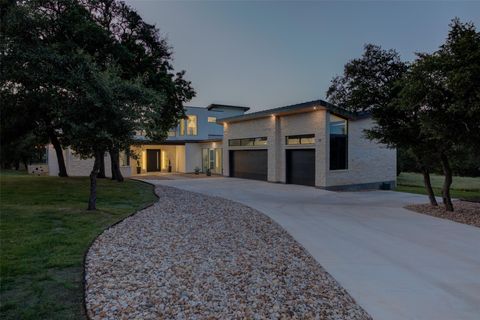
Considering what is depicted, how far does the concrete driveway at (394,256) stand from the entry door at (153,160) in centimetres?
2085

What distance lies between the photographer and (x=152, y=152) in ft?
96.7

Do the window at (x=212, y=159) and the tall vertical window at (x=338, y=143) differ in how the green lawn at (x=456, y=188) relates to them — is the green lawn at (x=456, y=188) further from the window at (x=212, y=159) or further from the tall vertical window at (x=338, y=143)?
the window at (x=212, y=159)

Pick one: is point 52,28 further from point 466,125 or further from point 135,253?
point 466,125

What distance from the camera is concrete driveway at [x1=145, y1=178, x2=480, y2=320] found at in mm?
3738

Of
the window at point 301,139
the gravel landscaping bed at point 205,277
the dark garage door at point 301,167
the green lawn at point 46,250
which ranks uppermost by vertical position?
the window at point 301,139

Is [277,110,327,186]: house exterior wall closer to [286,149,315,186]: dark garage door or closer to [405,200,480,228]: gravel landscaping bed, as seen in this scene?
[286,149,315,186]: dark garage door

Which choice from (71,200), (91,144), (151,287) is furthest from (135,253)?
(71,200)

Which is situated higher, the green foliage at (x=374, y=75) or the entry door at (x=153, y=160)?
the green foliage at (x=374, y=75)

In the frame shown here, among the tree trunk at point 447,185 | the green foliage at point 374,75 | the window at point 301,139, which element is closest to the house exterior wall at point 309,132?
the window at point 301,139

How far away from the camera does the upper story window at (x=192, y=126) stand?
30375mm

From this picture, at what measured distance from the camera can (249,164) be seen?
2166 cm

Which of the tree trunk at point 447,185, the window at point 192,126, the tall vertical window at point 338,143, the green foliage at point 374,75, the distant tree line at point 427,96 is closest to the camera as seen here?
the distant tree line at point 427,96

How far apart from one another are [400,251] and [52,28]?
39.2 feet

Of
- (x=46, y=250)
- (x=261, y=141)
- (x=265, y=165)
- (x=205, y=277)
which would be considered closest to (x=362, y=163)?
(x=265, y=165)
